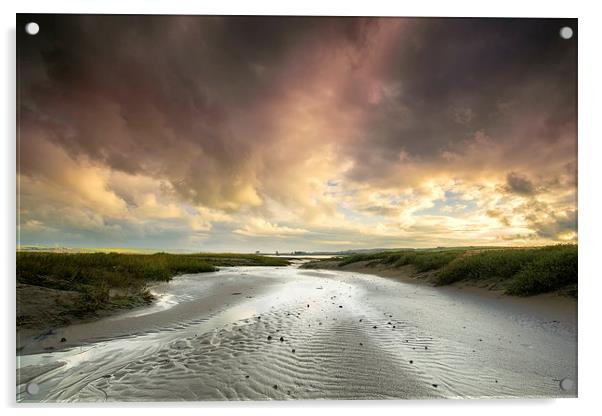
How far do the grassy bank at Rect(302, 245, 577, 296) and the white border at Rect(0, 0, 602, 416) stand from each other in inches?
19.1

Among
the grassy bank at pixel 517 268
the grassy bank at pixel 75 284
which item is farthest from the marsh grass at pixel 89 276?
the grassy bank at pixel 517 268

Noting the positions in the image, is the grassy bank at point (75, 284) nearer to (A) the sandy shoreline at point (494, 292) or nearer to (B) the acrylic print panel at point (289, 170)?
(B) the acrylic print panel at point (289, 170)

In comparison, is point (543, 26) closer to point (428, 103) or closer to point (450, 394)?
point (428, 103)

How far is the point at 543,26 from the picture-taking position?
4.57m

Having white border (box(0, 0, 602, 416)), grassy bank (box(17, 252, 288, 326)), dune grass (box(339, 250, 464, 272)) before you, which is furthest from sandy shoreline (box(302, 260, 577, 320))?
grassy bank (box(17, 252, 288, 326))

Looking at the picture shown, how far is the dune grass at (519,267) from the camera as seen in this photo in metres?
4.93

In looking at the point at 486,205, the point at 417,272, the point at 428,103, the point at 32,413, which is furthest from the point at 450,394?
the point at 417,272

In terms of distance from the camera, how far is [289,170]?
5199mm

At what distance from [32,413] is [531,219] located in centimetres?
656

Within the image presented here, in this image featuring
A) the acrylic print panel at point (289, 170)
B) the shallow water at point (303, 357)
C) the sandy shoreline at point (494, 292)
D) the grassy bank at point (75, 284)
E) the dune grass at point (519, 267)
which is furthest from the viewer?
the dune grass at point (519, 267)

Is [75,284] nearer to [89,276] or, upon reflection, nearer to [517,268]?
[89,276]
